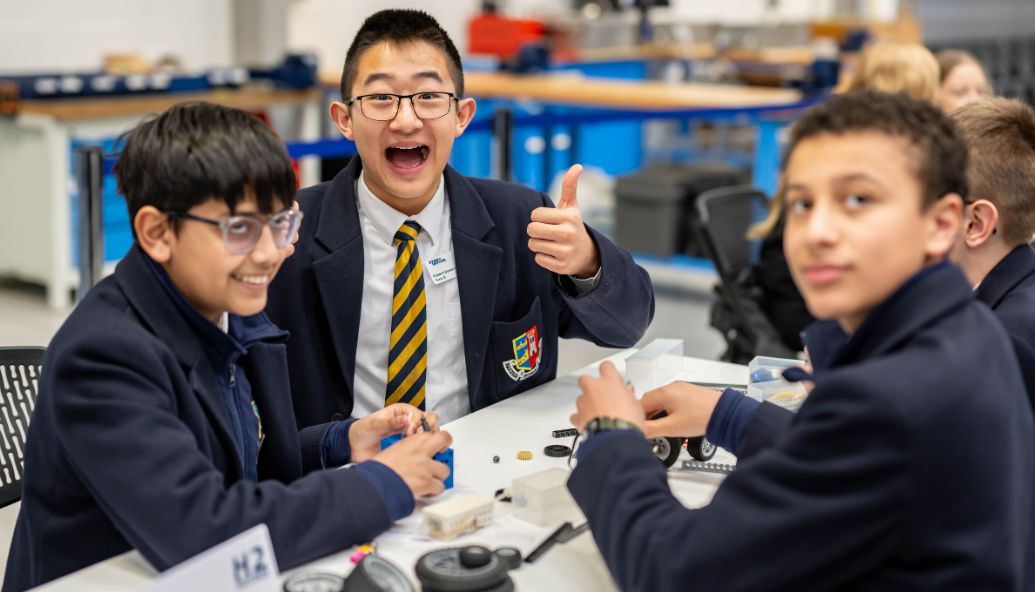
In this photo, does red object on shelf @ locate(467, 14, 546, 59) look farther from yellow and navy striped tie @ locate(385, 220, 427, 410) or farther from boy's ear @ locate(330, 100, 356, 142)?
yellow and navy striped tie @ locate(385, 220, 427, 410)

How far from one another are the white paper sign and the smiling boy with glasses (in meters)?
0.83

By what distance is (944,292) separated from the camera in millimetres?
1218

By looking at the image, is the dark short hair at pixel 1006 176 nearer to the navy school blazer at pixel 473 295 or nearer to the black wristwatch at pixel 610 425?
the navy school blazer at pixel 473 295

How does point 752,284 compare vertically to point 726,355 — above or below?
above

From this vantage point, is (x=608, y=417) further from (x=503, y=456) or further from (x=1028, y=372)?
(x=1028, y=372)

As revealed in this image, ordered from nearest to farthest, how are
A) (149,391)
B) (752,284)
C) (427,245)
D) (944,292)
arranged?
(944,292)
(149,391)
(427,245)
(752,284)

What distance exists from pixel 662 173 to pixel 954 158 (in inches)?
183

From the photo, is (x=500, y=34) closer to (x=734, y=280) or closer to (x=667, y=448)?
(x=734, y=280)

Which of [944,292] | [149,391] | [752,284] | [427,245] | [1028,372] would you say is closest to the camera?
[944,292]

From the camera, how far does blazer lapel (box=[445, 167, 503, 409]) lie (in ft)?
7.22

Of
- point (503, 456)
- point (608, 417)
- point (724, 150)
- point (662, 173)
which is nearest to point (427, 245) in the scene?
point (503, 456)

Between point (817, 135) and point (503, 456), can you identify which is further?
point (503, 456)

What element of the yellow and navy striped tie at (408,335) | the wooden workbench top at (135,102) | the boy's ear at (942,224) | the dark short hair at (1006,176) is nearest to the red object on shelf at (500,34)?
the wooden workbench top at (135,102)

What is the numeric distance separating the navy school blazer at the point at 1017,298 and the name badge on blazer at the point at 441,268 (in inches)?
37.0
